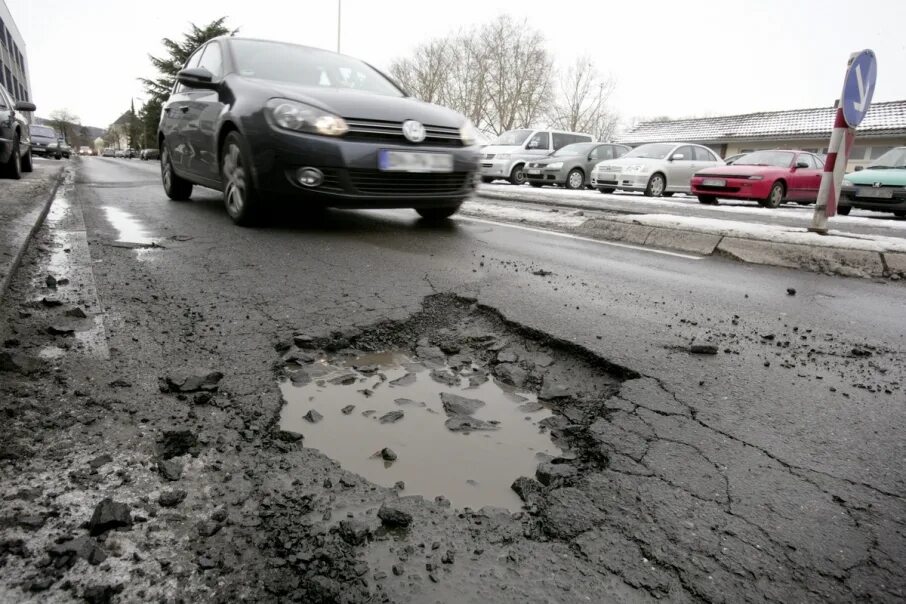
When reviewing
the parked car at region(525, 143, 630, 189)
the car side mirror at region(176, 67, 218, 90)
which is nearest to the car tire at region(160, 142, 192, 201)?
the car side mirror at region(176, 67, 218, 90)

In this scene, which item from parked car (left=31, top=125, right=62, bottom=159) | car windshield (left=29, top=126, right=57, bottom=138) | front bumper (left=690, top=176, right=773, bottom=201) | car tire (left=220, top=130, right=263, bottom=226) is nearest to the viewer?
car tire (left=220, top=130, right=263, bottom=226)

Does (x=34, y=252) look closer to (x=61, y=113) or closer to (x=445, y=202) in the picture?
(x=445, y=202)

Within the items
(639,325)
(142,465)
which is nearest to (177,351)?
(142,465)

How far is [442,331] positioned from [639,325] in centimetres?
97

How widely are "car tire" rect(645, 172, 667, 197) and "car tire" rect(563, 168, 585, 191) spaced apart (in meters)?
2.09

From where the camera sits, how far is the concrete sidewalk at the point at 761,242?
4.72 metres

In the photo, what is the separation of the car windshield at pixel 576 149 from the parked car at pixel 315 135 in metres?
10.6

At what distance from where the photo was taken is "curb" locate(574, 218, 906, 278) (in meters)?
4.67

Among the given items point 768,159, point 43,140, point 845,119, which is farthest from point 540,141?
point 43,140

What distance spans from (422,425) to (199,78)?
4.45 metres

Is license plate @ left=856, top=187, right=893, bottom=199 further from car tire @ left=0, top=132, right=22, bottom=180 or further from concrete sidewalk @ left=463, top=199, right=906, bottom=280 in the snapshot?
car tire @ left=0, top=132, right=22, bottom=180

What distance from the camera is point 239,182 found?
4.88 meters

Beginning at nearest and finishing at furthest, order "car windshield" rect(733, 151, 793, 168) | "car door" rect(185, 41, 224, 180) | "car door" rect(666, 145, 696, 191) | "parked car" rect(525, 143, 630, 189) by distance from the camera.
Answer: "car door" rect(185, 41, 224, 180) → "car windshield" rect(733, 151, 793, 168) → "car door" rect(666, 145, 696, 191) → "parked car" rect(525, 143, 630, 189)

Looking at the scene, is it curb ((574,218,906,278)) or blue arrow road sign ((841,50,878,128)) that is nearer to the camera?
curb ((574,218,906,278))
